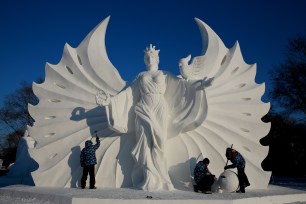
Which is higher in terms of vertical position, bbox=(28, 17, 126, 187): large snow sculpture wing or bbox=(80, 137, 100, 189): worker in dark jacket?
bbox=(28, 17, 126, 187): large snow sculpture wing

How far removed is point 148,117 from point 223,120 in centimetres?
266

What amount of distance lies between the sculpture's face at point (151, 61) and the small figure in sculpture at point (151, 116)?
3 cm

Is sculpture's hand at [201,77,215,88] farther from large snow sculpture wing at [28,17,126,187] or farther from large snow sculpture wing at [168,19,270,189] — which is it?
large snow sculpture wing at [28,17,126,187]

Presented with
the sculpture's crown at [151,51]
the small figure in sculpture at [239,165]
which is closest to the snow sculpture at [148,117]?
the sculpture's crown at [151,51]

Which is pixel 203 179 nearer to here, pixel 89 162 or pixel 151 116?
pixel 151 116

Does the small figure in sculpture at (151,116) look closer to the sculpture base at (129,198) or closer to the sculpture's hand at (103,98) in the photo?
the sculpture's hand at (103,98)

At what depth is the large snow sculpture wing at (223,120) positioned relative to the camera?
9445 mm

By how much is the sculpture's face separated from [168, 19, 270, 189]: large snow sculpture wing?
1.08 m

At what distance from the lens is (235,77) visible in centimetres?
1106

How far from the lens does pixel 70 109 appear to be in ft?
34.6

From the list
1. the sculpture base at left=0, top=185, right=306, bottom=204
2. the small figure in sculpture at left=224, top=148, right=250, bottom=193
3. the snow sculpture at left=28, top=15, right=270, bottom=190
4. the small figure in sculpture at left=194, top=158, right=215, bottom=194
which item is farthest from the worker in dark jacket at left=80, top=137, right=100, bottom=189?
the small figure in sculpture at left=224, top=148, right=250, bottom=193

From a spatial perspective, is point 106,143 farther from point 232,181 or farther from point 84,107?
point 232,181

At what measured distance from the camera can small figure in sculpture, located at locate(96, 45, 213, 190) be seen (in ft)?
28.7

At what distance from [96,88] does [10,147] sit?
23616 mm
